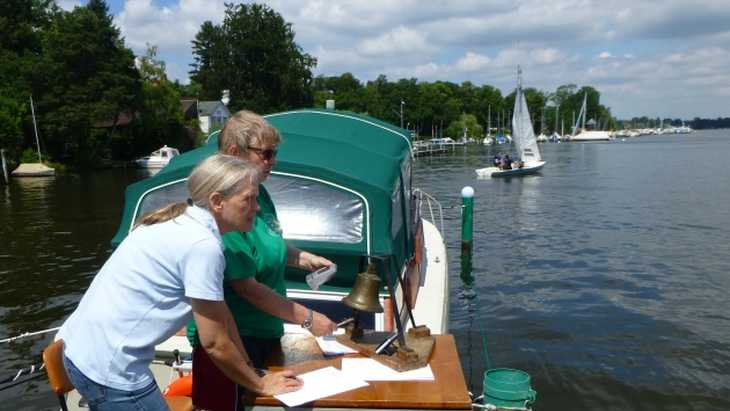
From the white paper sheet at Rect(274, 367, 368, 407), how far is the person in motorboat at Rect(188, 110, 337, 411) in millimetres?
224

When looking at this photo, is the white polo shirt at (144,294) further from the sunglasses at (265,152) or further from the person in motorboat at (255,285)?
the sunglasses at (265,152)

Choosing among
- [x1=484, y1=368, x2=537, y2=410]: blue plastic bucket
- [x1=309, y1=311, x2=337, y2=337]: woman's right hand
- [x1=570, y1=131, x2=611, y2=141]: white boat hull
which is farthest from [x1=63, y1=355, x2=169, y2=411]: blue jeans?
[x1=570, y1=131, x2=611, y2=141]: white boat hull

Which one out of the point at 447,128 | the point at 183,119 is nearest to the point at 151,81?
the point at 183,119

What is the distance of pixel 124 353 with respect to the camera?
2.45 m

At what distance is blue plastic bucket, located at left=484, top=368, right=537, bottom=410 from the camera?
4828mm

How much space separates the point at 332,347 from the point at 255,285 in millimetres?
769

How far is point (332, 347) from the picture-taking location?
349cm

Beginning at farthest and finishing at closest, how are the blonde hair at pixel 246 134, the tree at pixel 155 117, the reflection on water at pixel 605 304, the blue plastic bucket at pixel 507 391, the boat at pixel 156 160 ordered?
the tree at pixel 155 117 → the boat at pixel 156 160 → the reflection on water at pixel 605 304 → the blue plastic bucket at pixel 507 391 → the blonde hair at pixel 246 134

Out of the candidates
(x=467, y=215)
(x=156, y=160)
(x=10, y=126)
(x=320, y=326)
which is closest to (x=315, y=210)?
(x=320, y=326)

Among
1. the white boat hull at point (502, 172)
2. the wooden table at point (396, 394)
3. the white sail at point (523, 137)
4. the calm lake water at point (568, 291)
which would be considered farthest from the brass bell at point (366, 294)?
the white sail at point (523, 137)

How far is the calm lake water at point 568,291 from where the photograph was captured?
8.71m

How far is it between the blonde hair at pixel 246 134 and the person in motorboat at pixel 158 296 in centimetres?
96

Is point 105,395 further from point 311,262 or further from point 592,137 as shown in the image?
point 592,137

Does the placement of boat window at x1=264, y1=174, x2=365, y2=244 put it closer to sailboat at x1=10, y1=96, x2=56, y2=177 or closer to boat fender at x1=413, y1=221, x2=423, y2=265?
boat fender at x1=413, y1=221, x2=423, y2=265
